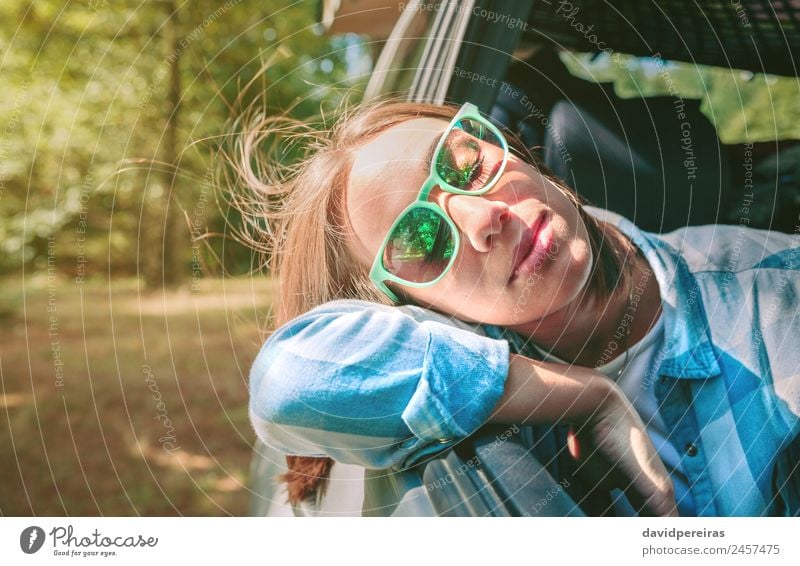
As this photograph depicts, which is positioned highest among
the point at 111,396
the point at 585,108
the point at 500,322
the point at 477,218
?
the point at 585,108

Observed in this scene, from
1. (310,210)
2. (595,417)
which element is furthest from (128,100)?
(595,417)

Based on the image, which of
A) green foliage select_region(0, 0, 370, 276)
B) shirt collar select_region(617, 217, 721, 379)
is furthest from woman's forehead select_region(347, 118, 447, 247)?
shirt collar select_region(617, 217, 721, 379)

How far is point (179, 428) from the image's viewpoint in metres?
0.83

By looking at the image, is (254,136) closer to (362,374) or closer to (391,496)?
(362,374)

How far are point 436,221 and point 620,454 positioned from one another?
30 cm

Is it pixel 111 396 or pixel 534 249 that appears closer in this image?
pixel 534 249

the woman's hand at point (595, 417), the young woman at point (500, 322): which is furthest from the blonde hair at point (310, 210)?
the woman's hand at point (595, 417)

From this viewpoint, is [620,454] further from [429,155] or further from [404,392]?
[429,155]

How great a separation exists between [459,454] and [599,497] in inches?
6.3

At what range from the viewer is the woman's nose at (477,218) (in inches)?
25.9

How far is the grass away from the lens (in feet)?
2.51

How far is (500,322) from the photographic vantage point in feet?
2.26

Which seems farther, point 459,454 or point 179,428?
point 179,428
